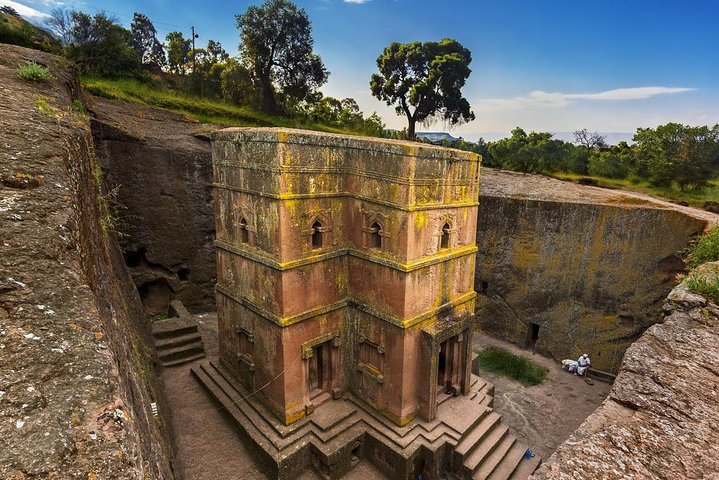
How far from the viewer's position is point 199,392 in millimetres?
11273

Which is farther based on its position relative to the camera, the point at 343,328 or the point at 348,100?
the point at 348,100

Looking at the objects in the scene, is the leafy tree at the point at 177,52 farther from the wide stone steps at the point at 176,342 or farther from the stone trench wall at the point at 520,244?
the wide stone steps at the point at 176,342

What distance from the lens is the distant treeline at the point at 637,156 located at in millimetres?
19719

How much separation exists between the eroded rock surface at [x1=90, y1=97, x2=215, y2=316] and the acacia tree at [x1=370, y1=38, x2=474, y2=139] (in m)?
18.3

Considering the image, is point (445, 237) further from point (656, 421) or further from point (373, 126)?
point (373, 126)

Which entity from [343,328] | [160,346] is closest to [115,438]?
[343,328]

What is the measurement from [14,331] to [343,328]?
826 cm

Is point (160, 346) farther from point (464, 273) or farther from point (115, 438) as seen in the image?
point (115, 438)

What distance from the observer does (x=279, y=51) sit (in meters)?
25.4

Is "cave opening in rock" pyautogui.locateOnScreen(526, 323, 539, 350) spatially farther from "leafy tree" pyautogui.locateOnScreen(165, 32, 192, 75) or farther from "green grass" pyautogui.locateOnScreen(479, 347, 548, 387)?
"leafy tree" pyautogui.locateOnScreen(165, 32, 192, 75)

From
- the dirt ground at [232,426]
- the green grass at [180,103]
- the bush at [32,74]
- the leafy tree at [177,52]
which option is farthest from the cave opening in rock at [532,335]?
the leafy tree at [177,52]

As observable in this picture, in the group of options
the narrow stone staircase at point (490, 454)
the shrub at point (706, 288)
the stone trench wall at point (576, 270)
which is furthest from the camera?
the stone trench wall at point (576, 270)

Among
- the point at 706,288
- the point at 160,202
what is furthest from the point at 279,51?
the point at 706,288

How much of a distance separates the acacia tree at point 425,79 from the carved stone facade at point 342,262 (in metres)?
21.4
